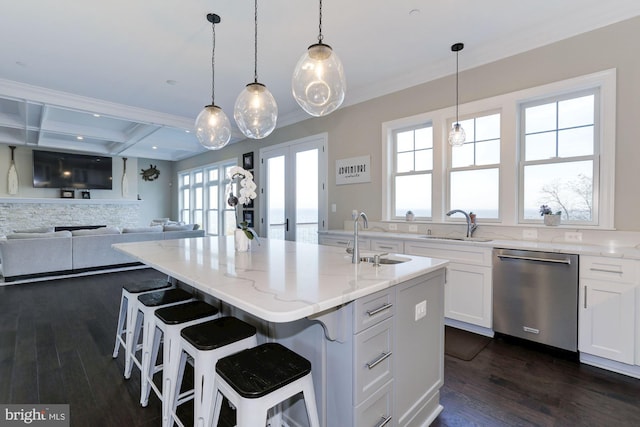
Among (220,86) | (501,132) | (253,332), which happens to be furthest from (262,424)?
(220,86)

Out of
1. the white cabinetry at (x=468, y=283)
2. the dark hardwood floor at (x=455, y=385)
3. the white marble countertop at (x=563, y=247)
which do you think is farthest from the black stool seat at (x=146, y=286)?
the white cabinetry at (x=468, y=283)

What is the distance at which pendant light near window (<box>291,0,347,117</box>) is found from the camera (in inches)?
66.7

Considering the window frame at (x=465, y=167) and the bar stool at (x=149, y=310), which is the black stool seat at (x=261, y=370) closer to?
the bar stool at (x=149, y=310)

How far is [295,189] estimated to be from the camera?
5.21 meters

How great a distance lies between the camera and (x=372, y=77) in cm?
371

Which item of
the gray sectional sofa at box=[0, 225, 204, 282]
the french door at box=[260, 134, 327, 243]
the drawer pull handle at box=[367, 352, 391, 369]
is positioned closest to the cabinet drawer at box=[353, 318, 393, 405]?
the drawer pull handle at box=[367, 352, 391, 369]

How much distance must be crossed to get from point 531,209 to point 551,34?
5.31ft

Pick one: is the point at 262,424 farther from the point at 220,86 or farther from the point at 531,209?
the point at 220,86

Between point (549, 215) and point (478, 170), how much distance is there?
0.82m

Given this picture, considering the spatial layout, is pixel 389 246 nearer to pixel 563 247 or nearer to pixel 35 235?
pixel 563 247

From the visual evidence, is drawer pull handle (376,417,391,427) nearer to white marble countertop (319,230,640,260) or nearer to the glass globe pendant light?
white marble countertop (319,230,640,260)

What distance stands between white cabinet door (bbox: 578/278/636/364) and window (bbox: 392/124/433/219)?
1.72 meters

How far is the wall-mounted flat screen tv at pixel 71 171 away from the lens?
7414mm

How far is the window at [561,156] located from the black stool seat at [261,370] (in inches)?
112
